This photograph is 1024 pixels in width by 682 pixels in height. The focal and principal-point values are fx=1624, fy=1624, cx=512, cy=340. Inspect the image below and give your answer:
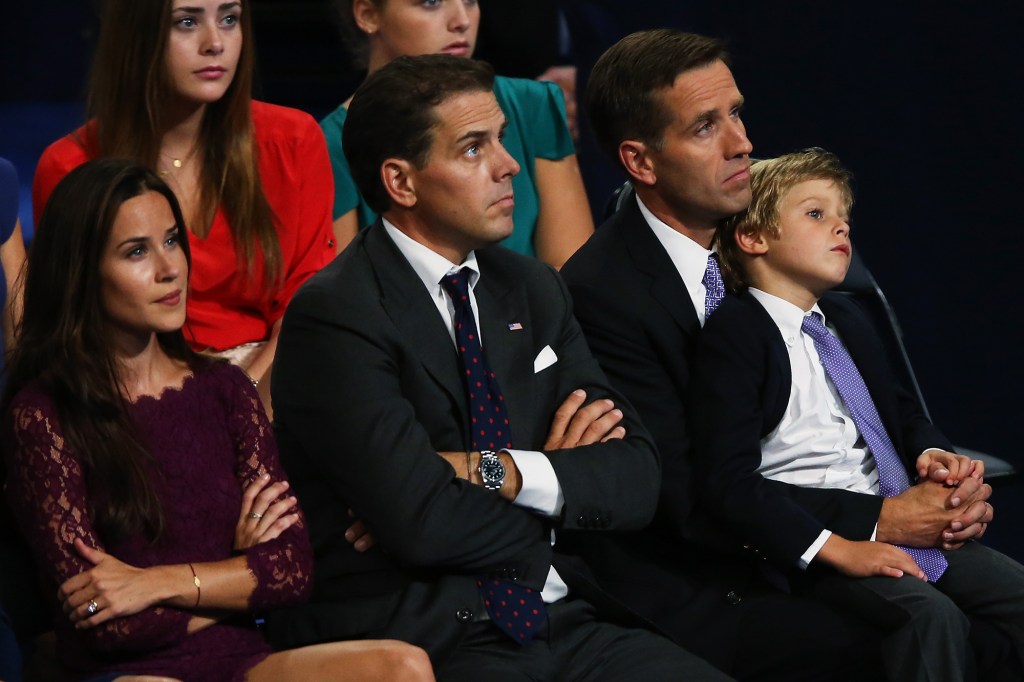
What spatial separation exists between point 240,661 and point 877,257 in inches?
118

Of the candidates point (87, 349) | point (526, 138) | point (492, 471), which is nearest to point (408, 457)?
point (492, 471)

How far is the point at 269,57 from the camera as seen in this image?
22.1 ft

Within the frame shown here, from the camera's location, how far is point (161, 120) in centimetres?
357

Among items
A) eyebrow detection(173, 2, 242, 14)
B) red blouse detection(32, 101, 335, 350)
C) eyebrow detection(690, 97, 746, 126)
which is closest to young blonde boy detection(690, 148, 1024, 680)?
eyebrow detection(690, 97, 746, 126)

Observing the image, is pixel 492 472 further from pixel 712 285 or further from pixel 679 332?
pixel 712 285

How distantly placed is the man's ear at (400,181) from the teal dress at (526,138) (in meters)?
1.03

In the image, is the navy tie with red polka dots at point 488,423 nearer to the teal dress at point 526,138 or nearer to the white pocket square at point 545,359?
the white pocket square at point 545,359

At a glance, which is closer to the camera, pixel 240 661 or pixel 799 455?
pixel 240 661

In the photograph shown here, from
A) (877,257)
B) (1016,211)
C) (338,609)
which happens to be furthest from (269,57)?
(338,609)

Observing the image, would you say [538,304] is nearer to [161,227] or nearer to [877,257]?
[161,227]

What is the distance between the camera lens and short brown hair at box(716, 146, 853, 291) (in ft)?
10.6

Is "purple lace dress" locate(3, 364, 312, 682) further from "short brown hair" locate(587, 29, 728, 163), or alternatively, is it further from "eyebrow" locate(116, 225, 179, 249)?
"short brown hair" locate(587, 29, 728, 163)

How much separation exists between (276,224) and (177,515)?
1137 mm

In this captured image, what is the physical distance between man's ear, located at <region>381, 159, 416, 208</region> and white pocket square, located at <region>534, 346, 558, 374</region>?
356 mm
